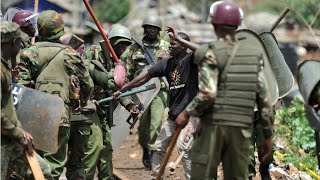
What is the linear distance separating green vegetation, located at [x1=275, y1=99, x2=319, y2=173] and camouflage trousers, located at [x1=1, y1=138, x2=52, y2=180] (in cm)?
545

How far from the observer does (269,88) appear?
883cm

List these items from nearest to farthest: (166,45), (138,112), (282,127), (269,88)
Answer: (269,88)
(138,112)
(166,45)
(282,127)

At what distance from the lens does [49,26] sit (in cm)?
1015

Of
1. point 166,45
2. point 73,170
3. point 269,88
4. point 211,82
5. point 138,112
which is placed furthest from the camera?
point 166,45

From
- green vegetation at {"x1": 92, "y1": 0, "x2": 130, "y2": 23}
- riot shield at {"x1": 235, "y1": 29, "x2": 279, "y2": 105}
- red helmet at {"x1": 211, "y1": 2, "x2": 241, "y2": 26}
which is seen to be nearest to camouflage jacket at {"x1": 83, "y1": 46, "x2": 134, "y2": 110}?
riot shield at {"x1": 235, "y1": 29, "x2": 279, "y2": 105}

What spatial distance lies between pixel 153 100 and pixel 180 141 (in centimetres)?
346

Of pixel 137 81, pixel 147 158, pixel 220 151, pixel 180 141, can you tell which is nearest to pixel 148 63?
pixel 147 158

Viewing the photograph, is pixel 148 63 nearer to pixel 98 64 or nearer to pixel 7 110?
pixel 98 64

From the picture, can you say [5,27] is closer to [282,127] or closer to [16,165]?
[16,165]

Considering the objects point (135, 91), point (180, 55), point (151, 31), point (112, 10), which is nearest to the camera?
point (180, 55)

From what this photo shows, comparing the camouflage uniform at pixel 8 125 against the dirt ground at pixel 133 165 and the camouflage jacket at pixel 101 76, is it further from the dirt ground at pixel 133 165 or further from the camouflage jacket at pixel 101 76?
the dirt ground at pixel 133 165

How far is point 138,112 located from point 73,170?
1610 mm

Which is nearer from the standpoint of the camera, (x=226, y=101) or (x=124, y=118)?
(x=226, y=101)

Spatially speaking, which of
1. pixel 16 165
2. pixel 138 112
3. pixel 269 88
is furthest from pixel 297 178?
pixel 16 165
